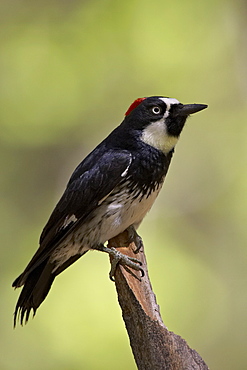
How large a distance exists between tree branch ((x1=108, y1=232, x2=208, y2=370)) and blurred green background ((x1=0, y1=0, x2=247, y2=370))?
2068 mm

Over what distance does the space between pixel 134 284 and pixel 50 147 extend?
2.61 metres

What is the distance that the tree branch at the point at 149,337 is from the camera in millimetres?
2180

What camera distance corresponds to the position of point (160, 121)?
9.30ft

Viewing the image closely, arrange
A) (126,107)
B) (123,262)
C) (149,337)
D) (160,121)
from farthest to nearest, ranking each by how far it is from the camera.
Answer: (126,107), (160,121), (123,262), (149,337)

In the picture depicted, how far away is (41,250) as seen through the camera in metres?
2.76

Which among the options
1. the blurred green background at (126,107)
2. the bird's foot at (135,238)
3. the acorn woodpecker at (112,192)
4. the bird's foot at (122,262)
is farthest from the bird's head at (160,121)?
the blurred green background at (126,107)

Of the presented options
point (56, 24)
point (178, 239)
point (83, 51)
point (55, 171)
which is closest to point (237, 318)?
point (178, 239)

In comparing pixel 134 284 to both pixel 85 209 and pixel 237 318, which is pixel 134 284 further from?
pixel 237 318

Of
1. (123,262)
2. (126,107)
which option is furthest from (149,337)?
(126,107)

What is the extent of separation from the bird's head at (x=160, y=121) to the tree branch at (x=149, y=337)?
2.19 feet

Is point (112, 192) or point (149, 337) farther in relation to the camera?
point (112, 192)

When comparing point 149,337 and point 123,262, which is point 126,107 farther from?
point 149,337

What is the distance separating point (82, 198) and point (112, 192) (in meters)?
0.13

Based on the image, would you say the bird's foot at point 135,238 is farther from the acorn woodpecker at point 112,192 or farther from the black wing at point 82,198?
the black wing at point 82,198
